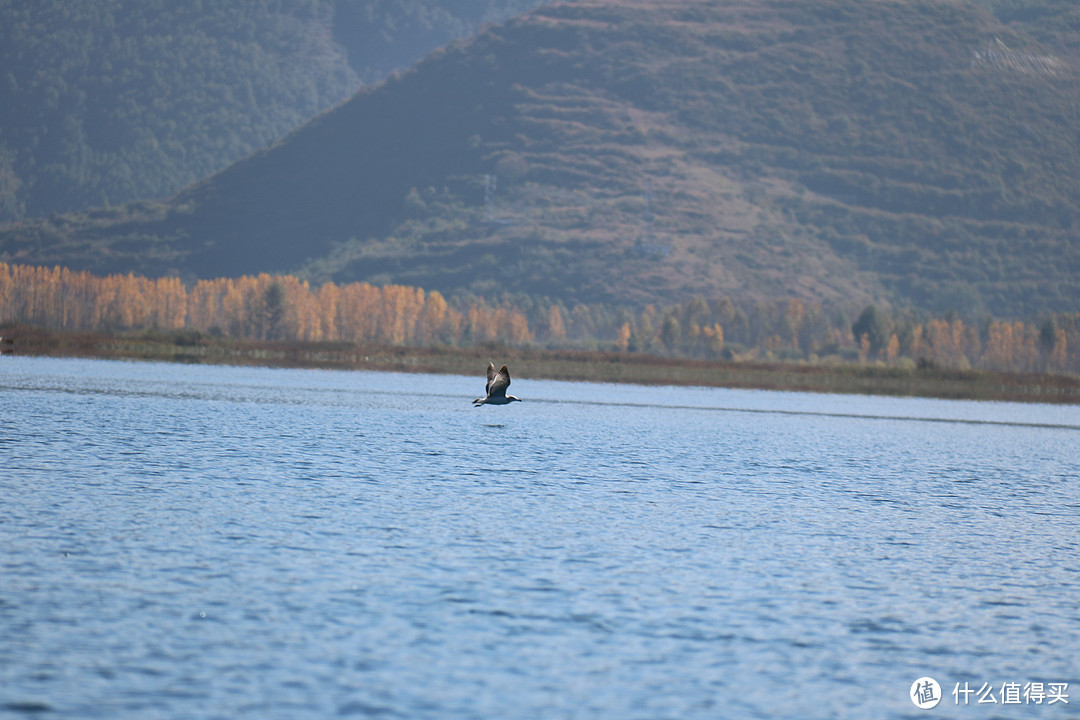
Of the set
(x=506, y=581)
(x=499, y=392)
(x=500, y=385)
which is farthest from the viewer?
(x=500, y=385)

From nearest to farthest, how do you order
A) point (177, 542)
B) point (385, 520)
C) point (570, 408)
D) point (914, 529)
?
point (177, 542)
point (385, 520)
point (914, 529)
point (570, 408)

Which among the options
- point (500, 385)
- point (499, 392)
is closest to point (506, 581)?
point (499, 392)

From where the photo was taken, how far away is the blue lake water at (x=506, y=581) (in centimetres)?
2158

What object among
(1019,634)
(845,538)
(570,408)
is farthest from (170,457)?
(570,408)

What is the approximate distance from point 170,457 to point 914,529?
33712 mm

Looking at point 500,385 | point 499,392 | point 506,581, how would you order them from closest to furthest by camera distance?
point 506,581
point 499,392
point 500,385

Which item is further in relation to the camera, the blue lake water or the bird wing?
the bird wing

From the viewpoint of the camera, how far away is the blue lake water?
70.8ft

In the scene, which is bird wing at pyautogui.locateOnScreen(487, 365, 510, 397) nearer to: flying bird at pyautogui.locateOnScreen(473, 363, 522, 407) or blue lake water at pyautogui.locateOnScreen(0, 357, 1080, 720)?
flying bird at pyautogui.locateOnScreen(473, 363, 522, 407)

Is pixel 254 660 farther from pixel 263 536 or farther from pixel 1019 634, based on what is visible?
pixel 1019 634

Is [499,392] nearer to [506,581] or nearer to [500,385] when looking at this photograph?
[500,385]

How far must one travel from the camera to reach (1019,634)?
90.9ft

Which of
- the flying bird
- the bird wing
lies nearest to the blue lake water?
the flying bird

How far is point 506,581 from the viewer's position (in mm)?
30328
